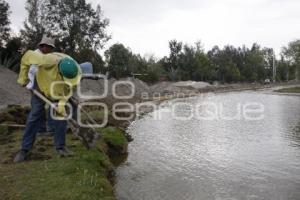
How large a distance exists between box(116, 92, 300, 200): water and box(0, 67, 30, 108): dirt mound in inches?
269

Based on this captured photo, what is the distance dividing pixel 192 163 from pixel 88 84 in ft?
91.0

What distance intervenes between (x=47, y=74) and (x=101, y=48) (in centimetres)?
4172

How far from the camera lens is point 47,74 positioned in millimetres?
8305

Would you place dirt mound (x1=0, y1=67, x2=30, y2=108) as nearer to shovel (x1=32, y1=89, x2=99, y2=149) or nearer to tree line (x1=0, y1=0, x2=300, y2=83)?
tree line (x1=0, y1=0, x2=300, y2=83)

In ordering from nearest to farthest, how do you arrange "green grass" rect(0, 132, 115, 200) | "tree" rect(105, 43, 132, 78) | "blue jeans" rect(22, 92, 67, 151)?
1. "green grass" rect(0, 132, 115, 200)
2. "blue jeans" rect(22, 92, 67, 151)
3. "tree" rect(105, 43, 132, 78)

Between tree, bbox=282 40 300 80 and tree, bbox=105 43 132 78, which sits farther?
tree, bbox=282 40 300 80

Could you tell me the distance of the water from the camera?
8.77 m

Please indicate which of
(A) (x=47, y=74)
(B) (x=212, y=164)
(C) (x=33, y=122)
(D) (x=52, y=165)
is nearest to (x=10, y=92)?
(B) (x=212, y=164)

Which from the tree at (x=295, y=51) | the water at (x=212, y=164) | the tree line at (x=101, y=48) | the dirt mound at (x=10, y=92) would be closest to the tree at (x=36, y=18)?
the tree line at (x=101, y=48)

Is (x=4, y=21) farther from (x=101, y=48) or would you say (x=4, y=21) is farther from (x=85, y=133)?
(x=85, y=133)

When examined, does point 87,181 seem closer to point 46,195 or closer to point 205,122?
point 46,195

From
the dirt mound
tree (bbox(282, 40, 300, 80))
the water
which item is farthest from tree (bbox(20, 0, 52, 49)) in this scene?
tree (bbox(282, 40, 300, 80))

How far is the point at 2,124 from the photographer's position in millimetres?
11820

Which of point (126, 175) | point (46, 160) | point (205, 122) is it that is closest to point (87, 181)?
point (46, 160)
